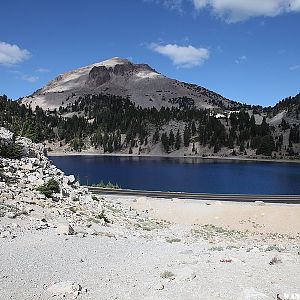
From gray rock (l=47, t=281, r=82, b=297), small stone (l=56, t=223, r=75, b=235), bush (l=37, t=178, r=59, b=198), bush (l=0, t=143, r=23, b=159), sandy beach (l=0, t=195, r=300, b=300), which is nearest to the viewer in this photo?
gray rock (l=47, t=281, r=82, b=297)

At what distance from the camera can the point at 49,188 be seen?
90.7 ft

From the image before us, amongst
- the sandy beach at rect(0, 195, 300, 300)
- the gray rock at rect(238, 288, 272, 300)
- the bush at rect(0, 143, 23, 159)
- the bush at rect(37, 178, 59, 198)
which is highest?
the bush at rect(0, 143, 23, 159)

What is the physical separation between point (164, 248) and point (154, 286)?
739cm

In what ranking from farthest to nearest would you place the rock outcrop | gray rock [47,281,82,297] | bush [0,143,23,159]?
bush [0,143,23,159] → the rock outcrop → gray rock [47,281,82,297]

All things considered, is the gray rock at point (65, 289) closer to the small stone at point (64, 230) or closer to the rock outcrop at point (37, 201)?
the rock outcrop at point (37, 201)

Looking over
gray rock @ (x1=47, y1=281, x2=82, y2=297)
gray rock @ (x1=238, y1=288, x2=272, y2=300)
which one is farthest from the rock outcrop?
gray rock @ (x1=238, y1=288, x2=272, y2=300)

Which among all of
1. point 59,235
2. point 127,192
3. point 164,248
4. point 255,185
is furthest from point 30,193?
point 255,185

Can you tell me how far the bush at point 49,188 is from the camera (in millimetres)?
26812

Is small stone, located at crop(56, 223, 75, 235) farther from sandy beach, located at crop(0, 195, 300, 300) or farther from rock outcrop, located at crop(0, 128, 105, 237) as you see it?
sandy beach, located at crop(0, 195, 300, 300)

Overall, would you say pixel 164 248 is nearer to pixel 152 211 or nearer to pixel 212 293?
pixel 212 293

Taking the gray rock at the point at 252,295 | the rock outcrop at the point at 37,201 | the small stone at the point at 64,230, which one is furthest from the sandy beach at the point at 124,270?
the rock outcrop at the point at 37,201

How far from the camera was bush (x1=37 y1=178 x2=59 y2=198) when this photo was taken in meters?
26.8

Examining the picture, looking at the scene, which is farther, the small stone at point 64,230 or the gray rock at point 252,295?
the small stone at point 64,230

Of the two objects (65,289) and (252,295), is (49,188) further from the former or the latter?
(252,295)
